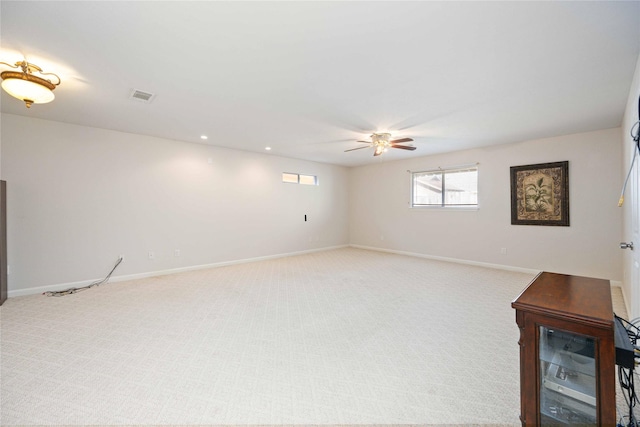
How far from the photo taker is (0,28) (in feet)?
6.38

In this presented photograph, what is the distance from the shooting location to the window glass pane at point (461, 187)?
19.4 feet

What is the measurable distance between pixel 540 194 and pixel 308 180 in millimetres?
5132

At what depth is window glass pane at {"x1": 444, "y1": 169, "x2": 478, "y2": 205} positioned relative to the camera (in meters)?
5.92

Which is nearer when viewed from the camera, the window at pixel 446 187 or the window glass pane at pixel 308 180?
the window at pixel 446 187

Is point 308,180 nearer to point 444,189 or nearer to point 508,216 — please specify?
point 444,189

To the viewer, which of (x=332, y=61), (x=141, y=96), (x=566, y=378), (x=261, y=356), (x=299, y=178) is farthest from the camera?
(x=299, y=178)

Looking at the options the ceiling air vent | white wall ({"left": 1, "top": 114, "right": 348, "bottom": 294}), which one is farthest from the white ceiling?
white wall ({"left": 1, "top": 114, "right": 348, "bottom": 294})

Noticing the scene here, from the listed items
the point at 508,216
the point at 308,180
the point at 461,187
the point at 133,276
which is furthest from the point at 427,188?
the point at 133,276

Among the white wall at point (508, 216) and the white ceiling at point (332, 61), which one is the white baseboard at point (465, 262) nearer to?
the white wall at point (508, 216)

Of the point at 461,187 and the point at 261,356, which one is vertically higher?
the point at 461,187

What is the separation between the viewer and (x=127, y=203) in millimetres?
4672

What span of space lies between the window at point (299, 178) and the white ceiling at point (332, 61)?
2.79 metres

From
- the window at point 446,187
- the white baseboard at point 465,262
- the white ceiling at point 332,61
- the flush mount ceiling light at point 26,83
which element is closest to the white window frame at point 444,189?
the window at point 446,187

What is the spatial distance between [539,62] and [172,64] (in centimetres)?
336
